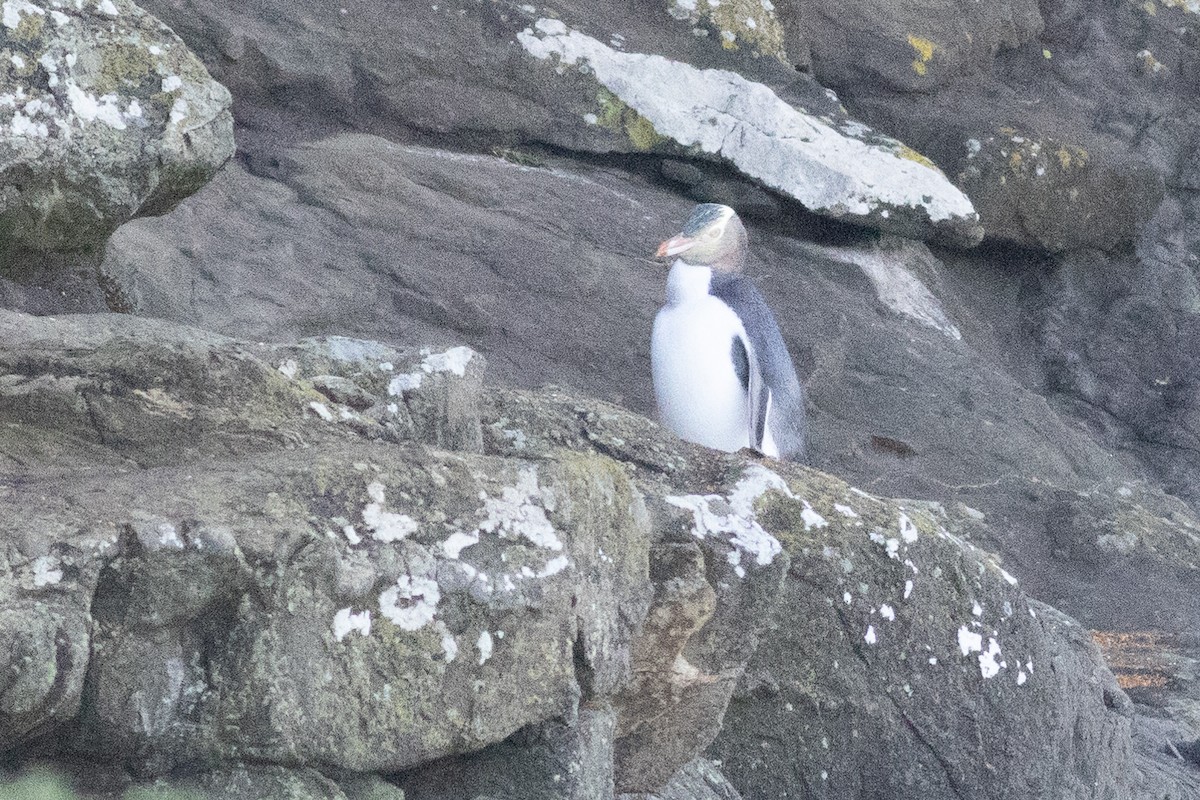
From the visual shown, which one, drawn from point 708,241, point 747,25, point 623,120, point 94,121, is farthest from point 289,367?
point 747,25

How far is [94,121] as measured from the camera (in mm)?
4078

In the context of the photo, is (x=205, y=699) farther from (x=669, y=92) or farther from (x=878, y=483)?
(x=669, y=92)

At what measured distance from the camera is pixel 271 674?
7.77 ft

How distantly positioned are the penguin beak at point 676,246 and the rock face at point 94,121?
199 cm

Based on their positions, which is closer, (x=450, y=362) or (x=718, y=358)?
(x=450, y=362)

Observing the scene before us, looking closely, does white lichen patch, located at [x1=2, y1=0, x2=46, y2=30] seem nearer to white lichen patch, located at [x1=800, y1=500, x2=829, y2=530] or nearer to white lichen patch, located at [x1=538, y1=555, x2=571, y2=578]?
white lichen patch, located at [x1=538, y1=555, x2=571, y2=578]

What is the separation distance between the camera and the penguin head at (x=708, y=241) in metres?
5.87

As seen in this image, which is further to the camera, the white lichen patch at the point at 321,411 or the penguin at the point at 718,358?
the penguin at the point at 718,358

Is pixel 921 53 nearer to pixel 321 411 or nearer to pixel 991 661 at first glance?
pixel 991 661

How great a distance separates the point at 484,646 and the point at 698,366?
316cm

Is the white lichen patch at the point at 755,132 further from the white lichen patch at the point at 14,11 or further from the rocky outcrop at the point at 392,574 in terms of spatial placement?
the rocky outcrop at the point at 392,574

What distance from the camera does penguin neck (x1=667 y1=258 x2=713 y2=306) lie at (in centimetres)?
578

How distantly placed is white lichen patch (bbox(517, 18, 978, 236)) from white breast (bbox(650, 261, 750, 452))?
186cm

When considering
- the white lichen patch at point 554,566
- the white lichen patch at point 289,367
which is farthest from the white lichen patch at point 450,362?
the white lichen patch at point 554,566
